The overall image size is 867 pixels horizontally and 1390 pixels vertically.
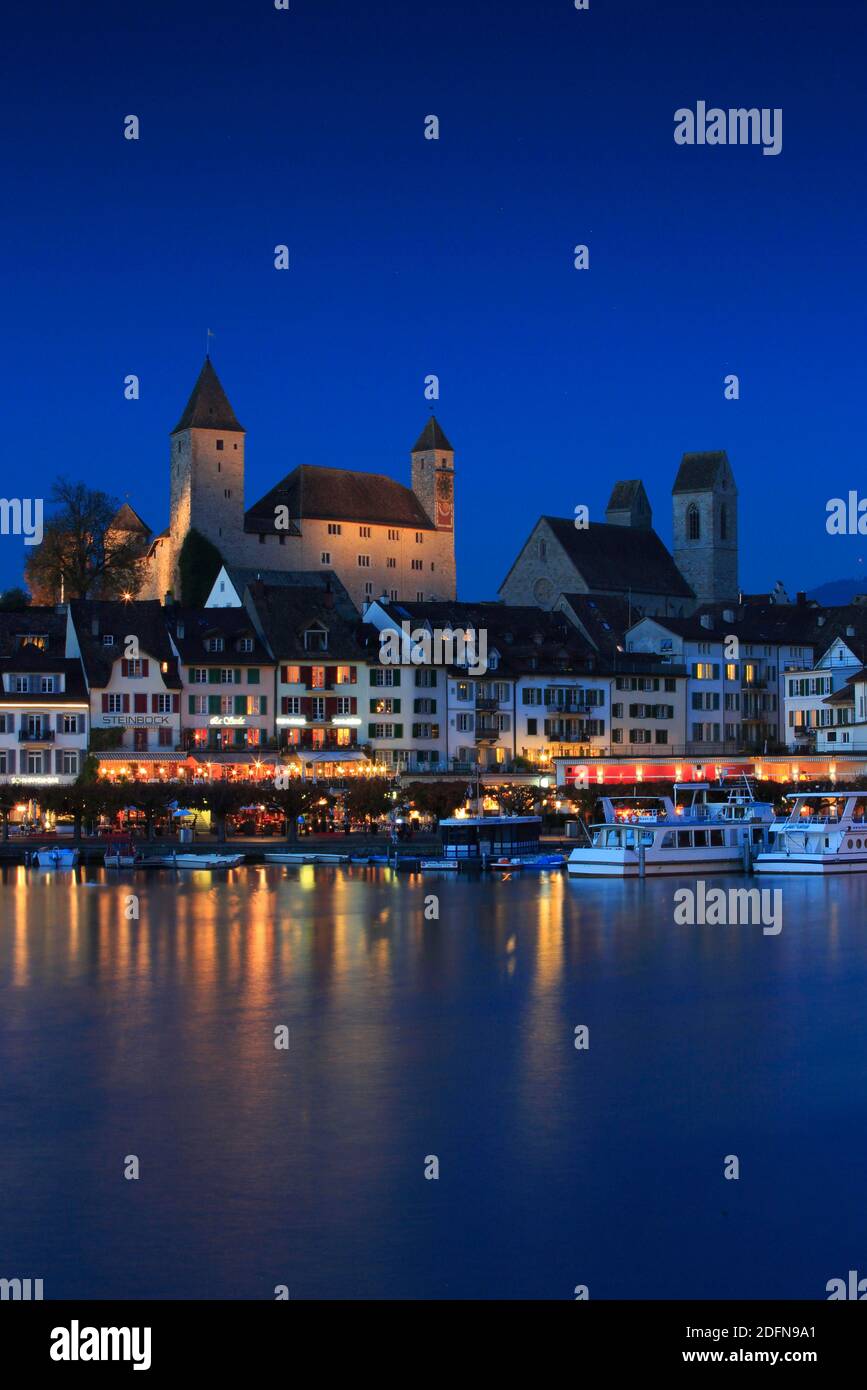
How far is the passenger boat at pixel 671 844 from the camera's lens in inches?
2798

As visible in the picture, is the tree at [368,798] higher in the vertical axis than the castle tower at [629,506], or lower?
lower

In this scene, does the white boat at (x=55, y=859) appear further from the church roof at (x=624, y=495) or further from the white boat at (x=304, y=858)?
the church roof at (x=624, y=495)

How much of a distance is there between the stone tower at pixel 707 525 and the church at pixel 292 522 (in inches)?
892

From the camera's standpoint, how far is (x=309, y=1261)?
922 inches

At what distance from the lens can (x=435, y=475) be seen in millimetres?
148250

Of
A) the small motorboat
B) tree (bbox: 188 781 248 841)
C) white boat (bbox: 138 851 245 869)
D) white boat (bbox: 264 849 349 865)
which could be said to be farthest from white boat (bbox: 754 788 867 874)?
the small motorboat

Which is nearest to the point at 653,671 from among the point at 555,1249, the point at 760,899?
the point at 760,899

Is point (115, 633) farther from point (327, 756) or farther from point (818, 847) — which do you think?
point (818, 847)

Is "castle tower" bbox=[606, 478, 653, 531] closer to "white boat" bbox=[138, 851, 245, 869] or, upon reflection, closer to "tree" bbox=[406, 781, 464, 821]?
"tree" bbox=[406, 781, 464, 821]

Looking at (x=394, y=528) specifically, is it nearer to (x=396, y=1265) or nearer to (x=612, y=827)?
(x=612, y=827)

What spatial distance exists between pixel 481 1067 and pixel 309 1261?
37.2 ft

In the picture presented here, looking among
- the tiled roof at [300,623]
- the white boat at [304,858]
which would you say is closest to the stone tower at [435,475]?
the tiled roof at [300,623]

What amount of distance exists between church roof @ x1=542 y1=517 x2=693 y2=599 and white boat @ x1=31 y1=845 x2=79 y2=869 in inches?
2482

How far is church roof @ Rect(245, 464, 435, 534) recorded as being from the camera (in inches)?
5325
